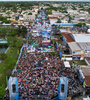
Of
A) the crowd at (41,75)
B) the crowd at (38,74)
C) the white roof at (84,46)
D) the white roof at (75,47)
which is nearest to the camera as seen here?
the crowd at (41,75)

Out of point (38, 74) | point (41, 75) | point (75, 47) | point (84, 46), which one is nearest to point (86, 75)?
point (41, 75)

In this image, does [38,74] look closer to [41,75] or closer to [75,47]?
[41,75]

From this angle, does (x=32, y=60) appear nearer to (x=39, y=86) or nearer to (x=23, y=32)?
(x=39, y=86)

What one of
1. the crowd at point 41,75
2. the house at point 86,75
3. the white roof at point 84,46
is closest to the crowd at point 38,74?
the crowd at point 41,75

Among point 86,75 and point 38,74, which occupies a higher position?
point 86,75

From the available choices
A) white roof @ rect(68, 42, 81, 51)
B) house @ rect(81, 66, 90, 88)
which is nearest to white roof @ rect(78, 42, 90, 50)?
white roof @ rect(68, 42, 81, 51)

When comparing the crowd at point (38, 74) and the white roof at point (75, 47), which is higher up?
the white roof at point (75, 47)

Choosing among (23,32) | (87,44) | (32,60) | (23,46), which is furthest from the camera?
(23,32)

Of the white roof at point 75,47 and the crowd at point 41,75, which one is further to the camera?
the white roof at point 75,47

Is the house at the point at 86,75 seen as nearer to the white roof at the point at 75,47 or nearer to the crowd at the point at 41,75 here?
the crowd at the point at 41,75

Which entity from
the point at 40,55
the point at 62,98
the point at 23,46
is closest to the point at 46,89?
the point at 62,98

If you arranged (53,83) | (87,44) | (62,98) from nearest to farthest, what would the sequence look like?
(62,98)
(53,83)
(87,44)
